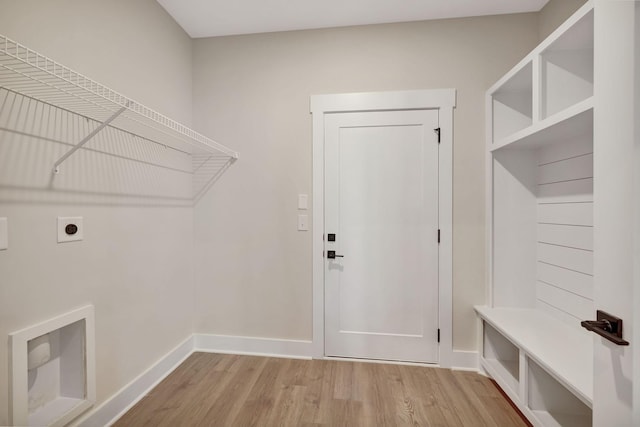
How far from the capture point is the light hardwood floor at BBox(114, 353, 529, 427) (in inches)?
66.2

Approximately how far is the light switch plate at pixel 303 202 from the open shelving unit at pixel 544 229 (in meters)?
1.38

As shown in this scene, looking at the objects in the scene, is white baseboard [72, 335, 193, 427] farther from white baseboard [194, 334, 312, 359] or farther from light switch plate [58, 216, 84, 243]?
light switch plate [58, 216, 84, 243]

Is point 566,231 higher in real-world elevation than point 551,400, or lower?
higher

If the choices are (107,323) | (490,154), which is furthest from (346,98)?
(107,323)

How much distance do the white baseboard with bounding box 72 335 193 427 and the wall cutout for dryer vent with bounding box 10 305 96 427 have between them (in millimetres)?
114

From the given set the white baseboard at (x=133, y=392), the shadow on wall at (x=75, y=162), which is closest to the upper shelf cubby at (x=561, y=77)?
the shadow on wall at (x=75, y=162)

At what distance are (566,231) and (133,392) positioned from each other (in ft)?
9.48

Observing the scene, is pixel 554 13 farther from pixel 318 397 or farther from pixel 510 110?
pixel 318 397

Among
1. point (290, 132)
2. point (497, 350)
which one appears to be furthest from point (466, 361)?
point (290, 132)

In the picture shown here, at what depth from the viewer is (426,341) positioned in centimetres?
227

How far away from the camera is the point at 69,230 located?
1.43 m

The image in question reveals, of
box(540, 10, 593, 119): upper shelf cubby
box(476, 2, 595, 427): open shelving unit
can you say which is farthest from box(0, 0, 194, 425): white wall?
box(540, 10, 593, 119): upper shelf cubby

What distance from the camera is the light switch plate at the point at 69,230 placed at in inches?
54.5

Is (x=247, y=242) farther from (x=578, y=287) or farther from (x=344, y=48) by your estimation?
(x=578, y=287)
